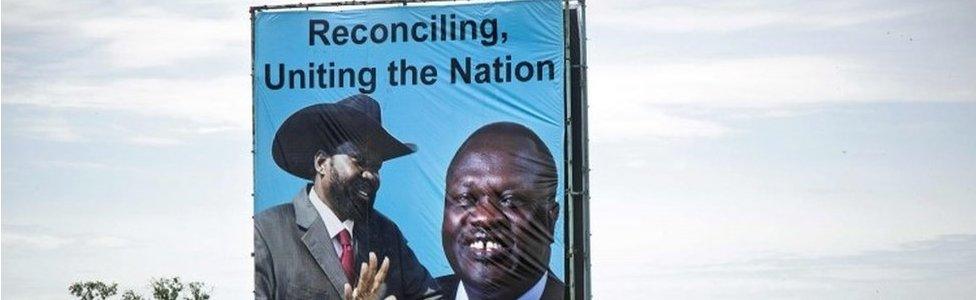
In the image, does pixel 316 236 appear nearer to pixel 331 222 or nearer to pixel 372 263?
pixel 331 222

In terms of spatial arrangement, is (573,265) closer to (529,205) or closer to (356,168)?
→ (529,205)

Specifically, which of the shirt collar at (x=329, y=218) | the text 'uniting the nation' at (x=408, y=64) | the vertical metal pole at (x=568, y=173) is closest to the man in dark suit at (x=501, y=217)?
the vertical metal pole at (x=568, y=173)

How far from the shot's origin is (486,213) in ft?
138

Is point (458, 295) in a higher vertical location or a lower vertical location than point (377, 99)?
lower

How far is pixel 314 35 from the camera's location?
42875 millimetres

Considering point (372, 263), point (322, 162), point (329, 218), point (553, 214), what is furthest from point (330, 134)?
point (553, 214)

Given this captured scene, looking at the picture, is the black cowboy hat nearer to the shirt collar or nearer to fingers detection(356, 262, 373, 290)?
the shirt collar

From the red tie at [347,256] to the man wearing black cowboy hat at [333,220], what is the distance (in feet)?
0.06

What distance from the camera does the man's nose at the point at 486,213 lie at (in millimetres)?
41969

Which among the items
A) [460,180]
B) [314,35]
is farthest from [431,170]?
[314,35]

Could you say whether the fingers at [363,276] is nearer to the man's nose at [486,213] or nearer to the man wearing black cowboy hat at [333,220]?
the man wearing black cowboy hat at [333,220]

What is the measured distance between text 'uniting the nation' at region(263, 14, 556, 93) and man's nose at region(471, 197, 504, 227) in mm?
2079

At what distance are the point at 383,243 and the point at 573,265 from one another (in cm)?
331

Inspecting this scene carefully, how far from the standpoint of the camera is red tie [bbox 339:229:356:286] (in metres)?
42.5
